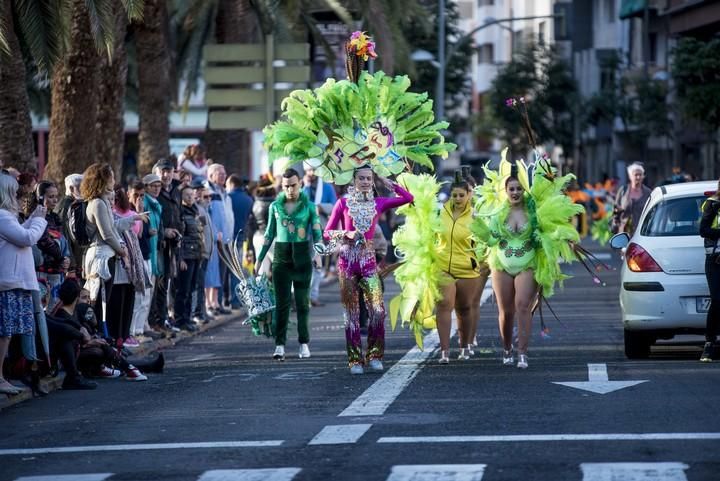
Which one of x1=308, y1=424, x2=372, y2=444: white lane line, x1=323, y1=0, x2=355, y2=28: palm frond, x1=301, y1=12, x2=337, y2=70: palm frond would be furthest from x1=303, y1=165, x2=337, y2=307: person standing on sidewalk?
x1=308, y1=424, x2=372, y2=444: white lane line

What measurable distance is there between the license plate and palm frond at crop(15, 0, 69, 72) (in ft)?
25.6

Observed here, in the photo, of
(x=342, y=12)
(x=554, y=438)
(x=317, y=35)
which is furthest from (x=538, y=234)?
(x=317, y=35)

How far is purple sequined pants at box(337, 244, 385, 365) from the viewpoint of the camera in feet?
49.9

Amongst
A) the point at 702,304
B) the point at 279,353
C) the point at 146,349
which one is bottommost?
the point at 146,349

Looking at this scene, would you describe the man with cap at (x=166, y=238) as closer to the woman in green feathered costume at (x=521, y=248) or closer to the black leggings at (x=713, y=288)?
the woman in green feathered costume at (x=521, y=248)

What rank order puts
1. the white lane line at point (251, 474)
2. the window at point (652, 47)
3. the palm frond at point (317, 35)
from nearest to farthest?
the white lane line at point (251, 474), the palm frond at point (317, 35), the window at point (652, 47)

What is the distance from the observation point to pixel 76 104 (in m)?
22.4

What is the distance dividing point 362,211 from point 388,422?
12.5 feet

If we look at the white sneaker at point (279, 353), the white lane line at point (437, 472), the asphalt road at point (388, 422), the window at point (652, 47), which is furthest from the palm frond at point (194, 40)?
the window at point (652, 47)

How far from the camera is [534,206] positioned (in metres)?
15.5

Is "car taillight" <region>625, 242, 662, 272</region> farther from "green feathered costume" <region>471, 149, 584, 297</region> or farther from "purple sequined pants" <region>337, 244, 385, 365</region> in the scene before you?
"purple sequined pants" <region>337, 244, 385, 365</region>

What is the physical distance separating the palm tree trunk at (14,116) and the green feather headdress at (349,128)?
17.0ft

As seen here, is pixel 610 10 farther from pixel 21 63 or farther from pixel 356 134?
pixel 356 134

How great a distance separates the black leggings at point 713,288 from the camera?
14984 mm
